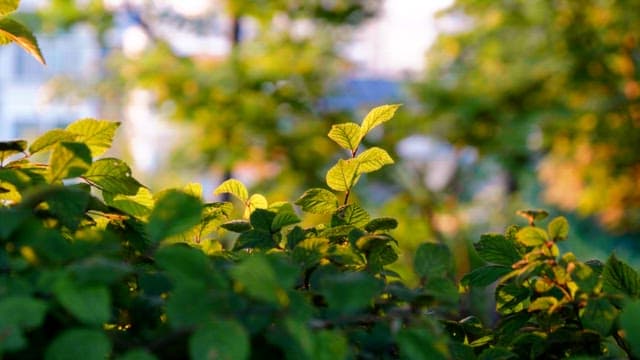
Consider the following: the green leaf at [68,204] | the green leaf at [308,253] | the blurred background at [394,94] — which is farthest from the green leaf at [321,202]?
the blurred background at [394,94]

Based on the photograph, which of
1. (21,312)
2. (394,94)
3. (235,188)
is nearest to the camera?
(21,312)

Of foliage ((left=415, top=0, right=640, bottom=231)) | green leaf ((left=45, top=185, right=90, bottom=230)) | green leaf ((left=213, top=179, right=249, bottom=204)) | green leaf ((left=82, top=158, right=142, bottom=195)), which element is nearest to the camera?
green leaf ((left=45, top=185, right=90, bottom=230))

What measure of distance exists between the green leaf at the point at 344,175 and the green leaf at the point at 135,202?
0.16 m

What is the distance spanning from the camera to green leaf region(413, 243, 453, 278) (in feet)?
2.11

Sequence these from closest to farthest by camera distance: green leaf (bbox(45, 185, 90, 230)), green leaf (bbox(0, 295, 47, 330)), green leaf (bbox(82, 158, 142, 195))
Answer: green leaf (bbox(0, 295, 47, 330))
green leaf (bbox(45, 185, 90, 230))
green leaf (bbox(82, 158, 142, 195))

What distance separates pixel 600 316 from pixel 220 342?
316 mm

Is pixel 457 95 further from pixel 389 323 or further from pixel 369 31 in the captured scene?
pixel 389 323

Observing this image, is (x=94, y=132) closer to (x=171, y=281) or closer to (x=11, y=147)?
(x=11, y=147)

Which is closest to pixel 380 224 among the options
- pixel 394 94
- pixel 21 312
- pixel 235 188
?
pixel 235 188

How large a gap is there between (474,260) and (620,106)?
5.82ft

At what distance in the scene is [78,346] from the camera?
1.63ft

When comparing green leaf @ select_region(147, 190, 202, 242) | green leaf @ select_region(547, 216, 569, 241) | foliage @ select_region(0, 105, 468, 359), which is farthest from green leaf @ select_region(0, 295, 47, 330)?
green leaf @ select_region(547, 216, 569, 241)

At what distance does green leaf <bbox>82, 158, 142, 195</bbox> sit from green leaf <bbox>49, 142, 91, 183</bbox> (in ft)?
0.18

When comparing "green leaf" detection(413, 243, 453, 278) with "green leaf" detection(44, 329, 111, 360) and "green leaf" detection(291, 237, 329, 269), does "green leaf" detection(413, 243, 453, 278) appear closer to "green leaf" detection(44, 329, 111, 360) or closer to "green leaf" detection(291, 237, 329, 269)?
"green leaf" detection(291, 237, 329, 269)
